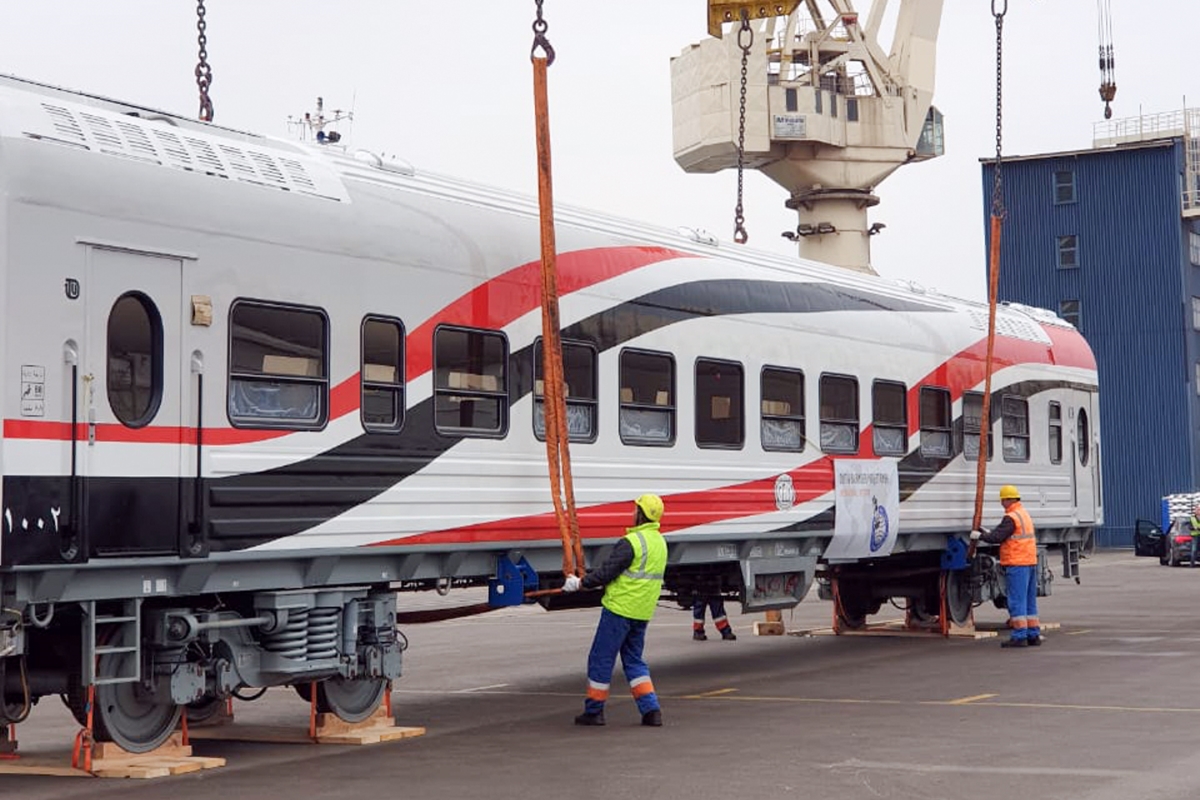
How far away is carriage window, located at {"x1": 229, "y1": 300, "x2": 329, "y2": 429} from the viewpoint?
38.7ft

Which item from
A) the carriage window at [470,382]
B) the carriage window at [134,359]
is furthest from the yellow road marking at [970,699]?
the carriage window at [134,359]

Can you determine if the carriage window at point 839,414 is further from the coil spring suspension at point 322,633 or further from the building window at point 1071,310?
the building window at point 1071,310

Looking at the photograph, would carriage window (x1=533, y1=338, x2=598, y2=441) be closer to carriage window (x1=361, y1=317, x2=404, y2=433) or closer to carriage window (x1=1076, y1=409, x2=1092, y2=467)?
carriage window (x1=361, y1=317, x2=404, y2=433)

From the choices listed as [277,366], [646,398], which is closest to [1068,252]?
[646,398]

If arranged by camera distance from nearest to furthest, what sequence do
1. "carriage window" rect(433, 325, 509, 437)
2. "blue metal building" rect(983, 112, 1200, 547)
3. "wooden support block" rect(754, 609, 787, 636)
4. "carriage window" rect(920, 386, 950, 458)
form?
"carriage window" rect(433, 325, 509, 437) < "carriage window" rect(920, 386, 950, 458) < "wooden support block" rect(754, 609, 787, 636) < "blue metal building" rect(983, 112, 1200, 547)

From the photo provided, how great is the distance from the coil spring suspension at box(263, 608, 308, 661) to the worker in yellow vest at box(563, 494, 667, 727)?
6.86 ft

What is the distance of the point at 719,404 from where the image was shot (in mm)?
16578

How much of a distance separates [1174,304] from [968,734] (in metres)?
50.7

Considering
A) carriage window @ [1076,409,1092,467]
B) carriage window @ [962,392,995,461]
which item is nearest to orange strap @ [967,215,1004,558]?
carriage window @ [962,392,995,461]

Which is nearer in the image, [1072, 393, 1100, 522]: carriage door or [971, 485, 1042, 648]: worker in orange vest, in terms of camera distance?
[971, 485, 1042, 648]: worker in orange vest

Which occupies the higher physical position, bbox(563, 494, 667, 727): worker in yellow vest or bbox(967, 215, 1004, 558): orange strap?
bbox(967, 215, 1004, 558): orange strap

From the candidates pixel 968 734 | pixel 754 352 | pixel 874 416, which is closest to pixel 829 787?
pixel 968 734

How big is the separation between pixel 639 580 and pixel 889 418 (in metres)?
7.06

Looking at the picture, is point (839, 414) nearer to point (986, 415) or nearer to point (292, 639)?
point (986, 415)
